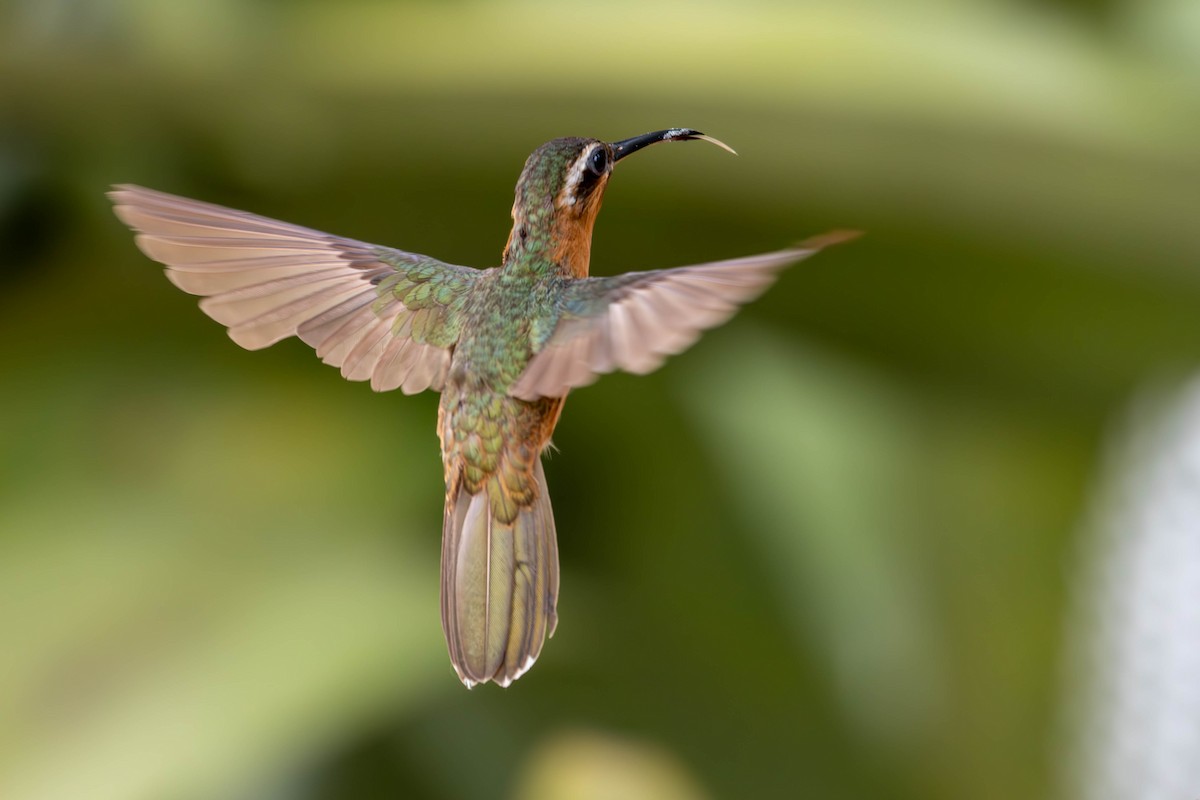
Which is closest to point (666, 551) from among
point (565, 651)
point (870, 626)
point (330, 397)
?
point (565, 651)

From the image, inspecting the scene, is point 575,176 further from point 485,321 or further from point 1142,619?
point 1142,619

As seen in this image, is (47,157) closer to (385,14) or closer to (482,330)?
(385,14)

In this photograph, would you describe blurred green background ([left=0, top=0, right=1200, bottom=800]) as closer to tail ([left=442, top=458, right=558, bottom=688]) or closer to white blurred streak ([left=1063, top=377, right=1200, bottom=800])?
white blurred streak ([left=1063, top=377, right=1200, bottom=800])

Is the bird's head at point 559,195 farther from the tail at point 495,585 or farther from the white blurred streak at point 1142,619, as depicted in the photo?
the white blurred streak at point 1142,619

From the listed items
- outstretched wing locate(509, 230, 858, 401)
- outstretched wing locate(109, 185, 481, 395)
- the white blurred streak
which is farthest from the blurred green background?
outstretched wing locate(509, 230, 858, 401)

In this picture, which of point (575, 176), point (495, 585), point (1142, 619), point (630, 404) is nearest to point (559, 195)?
point (575, 176)

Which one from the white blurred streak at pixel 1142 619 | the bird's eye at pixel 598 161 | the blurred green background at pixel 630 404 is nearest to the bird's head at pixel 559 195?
the bird's eye at pixel 598 161
